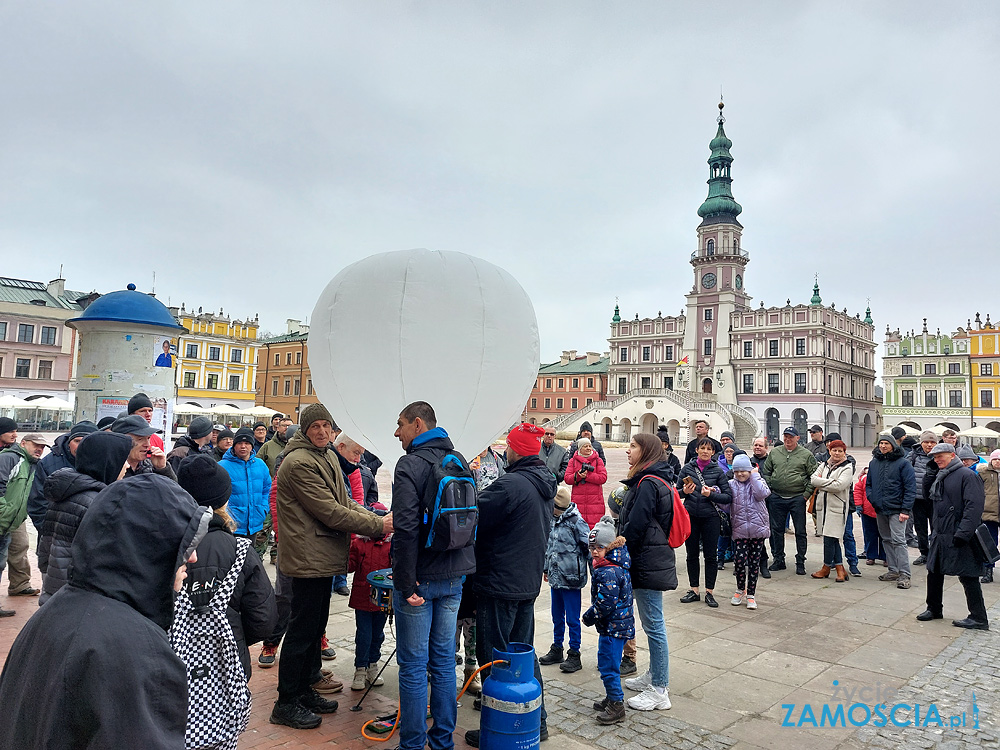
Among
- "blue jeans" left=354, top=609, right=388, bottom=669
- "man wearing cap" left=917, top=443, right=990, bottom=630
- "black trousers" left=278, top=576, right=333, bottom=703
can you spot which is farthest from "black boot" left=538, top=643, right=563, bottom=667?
"man wearing cap" left=917, top=443, right=990, bottom=630

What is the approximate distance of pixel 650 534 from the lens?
4.98 m

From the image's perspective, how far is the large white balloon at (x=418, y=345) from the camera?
5453 millimetres

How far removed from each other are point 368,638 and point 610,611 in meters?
1.86

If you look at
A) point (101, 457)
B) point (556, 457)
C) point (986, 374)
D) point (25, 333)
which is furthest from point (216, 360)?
point (986, 374)

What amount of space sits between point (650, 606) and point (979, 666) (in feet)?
10.8

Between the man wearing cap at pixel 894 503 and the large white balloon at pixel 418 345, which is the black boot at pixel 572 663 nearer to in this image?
the large white balloon at pixel 418 345

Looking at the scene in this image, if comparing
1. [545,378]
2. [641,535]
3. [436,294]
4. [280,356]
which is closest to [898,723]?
[641,535]

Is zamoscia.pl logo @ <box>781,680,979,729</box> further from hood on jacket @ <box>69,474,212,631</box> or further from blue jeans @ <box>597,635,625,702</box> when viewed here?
hood on jacket @ <box>69,474,212,631</box>

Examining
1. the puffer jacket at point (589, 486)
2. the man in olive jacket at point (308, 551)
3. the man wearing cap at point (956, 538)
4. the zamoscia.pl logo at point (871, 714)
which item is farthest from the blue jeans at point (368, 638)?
the man wearing cap at point (956, 538)

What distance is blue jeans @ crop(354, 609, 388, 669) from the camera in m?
4.84

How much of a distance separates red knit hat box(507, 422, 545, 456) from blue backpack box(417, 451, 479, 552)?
0.68 m

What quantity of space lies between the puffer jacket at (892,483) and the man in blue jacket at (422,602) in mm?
7520

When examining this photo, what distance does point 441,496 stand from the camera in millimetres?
3727

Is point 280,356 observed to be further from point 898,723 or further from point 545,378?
point 898,723
